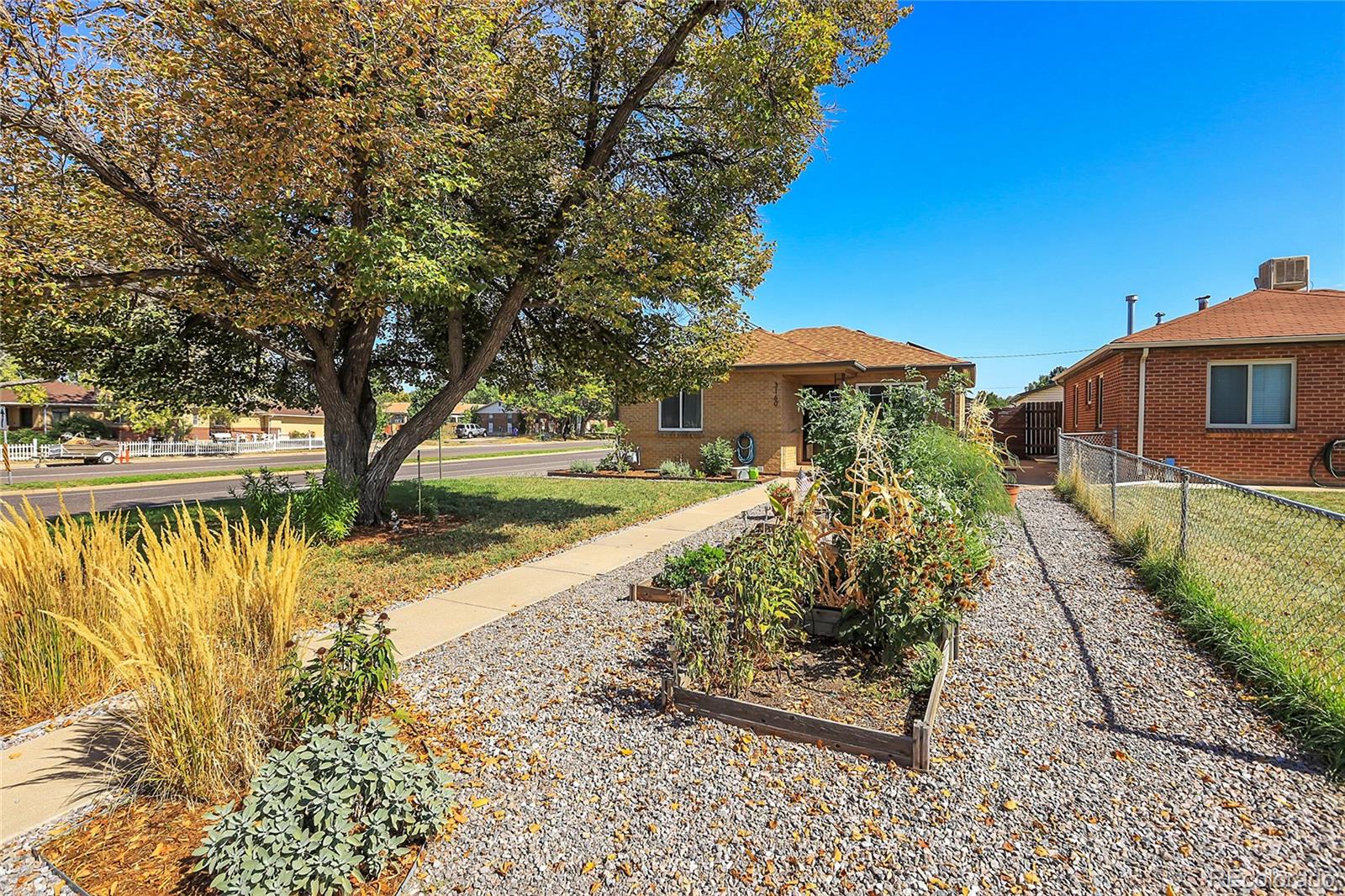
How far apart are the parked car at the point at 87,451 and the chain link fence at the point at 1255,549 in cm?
3728

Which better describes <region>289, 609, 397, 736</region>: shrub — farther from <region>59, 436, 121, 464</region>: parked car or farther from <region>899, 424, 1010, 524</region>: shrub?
<region>59, 436, 121, 464</region>: parked car

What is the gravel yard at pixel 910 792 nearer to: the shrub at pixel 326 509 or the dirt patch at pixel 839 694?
the dirt patch at pixel 839 694

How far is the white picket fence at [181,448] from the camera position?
26.6 metres

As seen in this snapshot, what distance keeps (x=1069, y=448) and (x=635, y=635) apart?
38.4 ft

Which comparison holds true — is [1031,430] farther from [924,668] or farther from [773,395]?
[924,668]

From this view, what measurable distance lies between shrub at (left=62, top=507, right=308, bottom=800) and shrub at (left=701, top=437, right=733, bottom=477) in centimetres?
1336

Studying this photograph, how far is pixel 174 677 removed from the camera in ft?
8.42

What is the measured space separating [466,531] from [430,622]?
3958mm

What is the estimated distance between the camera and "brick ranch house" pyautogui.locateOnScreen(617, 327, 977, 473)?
15.8 meters

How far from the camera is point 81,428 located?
33125mm

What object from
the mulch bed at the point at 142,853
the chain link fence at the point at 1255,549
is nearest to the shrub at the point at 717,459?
the chain link fence at the point at 1255,549

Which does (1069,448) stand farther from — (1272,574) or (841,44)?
(841,44)

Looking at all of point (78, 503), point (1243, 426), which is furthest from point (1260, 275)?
point (78, 503)

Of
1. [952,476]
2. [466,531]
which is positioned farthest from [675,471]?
[952,476]
